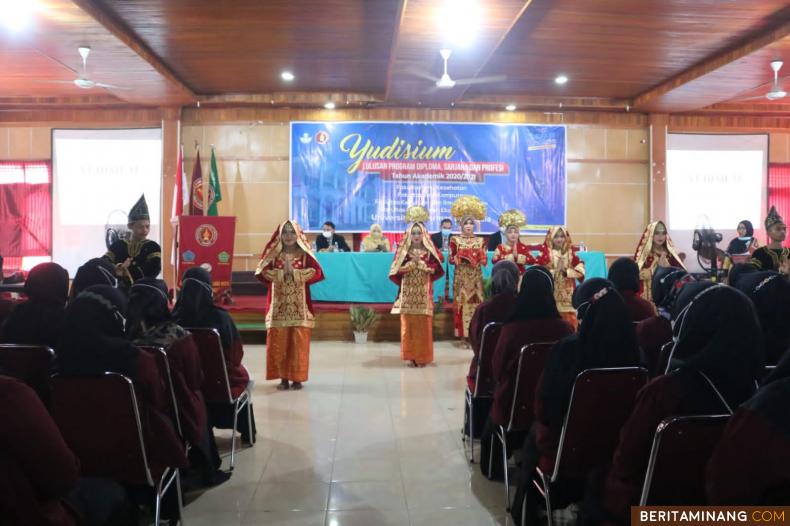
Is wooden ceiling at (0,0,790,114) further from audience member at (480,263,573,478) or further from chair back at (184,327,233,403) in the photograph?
chair back at (184,327,233,403)

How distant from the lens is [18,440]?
1.49 metres

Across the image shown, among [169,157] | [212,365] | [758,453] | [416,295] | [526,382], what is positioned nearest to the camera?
[758,453]

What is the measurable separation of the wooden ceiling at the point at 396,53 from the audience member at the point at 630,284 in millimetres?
2848

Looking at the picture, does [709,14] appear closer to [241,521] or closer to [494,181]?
[494,181]

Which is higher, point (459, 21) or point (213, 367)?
point (459, 21)

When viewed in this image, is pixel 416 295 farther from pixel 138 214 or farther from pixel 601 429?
pixel 601 429

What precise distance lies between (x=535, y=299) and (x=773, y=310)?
1.00 m

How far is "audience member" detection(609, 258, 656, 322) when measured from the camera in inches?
142

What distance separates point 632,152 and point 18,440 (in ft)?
34.1

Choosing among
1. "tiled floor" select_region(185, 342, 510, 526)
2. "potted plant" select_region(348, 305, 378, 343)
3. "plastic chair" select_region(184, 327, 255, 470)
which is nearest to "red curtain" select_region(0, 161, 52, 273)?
"potted plant" select_region(348, 305, 378, 343)

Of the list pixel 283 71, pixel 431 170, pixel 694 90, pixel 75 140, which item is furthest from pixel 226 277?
pixel 694 90

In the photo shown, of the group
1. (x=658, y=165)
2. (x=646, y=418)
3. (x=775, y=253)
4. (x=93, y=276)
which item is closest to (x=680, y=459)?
(x=646, y=418)

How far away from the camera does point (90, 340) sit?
2.07 m

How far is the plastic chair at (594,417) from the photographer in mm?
2064
